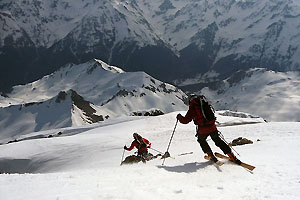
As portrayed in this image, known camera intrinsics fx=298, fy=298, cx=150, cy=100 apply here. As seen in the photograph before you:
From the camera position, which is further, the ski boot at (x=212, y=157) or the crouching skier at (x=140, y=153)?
the crouching skier at (x=140, y=153)

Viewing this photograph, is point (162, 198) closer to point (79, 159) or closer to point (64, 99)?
point (79, 159)

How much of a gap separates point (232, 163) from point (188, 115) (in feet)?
7.68

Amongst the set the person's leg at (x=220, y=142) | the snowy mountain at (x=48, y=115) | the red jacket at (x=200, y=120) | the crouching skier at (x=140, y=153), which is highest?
the red jacket at (x=200, y=120)

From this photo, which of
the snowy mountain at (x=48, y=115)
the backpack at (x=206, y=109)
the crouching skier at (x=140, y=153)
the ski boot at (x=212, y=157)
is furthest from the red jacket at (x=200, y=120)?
the snowy mountain at (x=48, y=115)

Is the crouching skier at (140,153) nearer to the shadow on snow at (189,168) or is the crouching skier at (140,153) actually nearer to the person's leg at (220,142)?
the shadow on snow at (189,168)

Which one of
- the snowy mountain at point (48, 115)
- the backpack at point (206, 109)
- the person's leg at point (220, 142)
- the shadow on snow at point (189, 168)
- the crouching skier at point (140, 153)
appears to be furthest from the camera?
the snowy mountain at point (48, 115)

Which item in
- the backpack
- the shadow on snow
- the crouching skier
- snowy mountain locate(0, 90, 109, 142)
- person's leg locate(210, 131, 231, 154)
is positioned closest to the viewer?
the shadow on snow

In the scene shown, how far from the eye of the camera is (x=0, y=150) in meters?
30.6

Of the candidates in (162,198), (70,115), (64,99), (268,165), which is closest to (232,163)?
(268,165)

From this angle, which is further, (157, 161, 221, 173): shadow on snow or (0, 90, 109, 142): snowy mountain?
(0, 90, 109, 142): snowy mountain

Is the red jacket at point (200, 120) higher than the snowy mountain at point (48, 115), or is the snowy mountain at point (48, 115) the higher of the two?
the red jacket at point (200, 120)

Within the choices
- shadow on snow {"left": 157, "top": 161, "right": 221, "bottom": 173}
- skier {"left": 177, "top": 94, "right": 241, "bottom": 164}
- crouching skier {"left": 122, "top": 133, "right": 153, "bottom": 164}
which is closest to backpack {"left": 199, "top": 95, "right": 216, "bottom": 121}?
skier {"left": 177, "top": 94, "right": 241, "bottom": 164}

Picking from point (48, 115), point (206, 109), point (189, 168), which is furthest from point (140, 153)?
point (48, 115)

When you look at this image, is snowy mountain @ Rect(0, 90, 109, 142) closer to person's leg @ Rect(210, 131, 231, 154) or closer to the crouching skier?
the crouching skier
